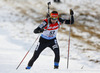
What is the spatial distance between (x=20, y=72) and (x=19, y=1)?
1886 centimetres

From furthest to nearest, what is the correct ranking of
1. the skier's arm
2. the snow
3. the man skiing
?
1. the snow
2. the man skiing
3. the skier's arm

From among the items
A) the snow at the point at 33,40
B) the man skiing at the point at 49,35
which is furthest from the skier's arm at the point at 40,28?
the snow at the point at 33,40

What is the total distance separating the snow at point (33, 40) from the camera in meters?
6.91

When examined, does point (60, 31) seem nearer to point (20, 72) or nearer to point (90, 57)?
point (90, 57)

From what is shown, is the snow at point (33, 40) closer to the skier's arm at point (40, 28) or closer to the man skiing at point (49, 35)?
the man skiing at point (49, 35)

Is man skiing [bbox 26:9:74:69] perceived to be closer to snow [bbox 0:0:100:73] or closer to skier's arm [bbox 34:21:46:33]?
skier's arm [bbox 34:21:46:33]

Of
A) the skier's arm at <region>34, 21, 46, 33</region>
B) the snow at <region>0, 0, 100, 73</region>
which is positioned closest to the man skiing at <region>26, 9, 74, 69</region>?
the skier's arm at <region>34, 21, 46, 33</region>

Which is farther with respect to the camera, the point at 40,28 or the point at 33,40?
the point at 33,40

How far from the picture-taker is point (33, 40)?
11.7 meters

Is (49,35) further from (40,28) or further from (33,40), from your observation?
(33,40)

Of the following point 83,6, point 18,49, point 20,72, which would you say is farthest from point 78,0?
point 20,72

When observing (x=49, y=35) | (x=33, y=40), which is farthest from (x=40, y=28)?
(x=33, y=40)

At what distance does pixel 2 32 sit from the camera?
42.9 feet

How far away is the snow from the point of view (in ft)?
22.7
